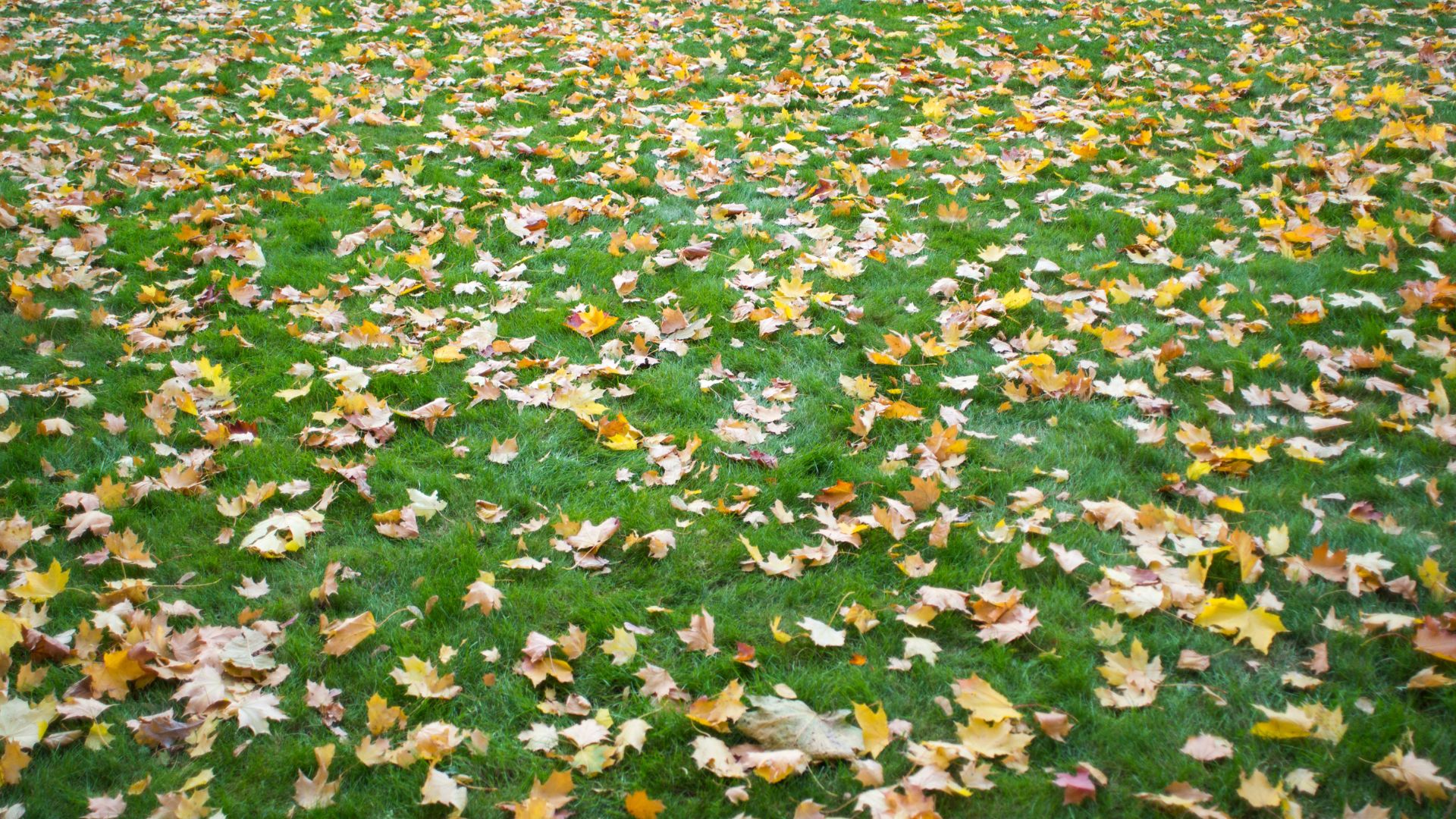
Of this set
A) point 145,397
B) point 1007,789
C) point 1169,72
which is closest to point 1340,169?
point 1169,72

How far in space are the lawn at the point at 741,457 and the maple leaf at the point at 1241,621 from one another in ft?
0.05

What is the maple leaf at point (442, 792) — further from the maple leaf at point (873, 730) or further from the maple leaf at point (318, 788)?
the maple leaf at point (873, 730)

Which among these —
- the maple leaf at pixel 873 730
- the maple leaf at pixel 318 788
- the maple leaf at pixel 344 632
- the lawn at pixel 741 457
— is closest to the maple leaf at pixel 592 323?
the lawn at pixel 741 457

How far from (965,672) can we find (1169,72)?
663cm

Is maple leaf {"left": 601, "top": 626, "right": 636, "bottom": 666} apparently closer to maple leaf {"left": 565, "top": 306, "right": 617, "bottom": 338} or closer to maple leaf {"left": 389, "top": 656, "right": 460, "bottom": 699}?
maple leaf {"left": 389, "top": 656, "right": 460, "bottom": 699}

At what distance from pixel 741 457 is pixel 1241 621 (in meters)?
1.77

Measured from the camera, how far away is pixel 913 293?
4.74m

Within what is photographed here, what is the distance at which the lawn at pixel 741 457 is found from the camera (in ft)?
8.10

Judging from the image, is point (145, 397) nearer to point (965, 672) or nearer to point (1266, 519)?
point (965, 672)

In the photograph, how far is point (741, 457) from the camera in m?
3.63

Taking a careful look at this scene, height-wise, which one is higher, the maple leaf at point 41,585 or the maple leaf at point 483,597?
the maple leaf at point 41,585

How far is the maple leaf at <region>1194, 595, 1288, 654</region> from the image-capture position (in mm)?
2635

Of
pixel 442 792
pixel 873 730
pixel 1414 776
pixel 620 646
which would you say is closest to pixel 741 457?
pixel 620 646

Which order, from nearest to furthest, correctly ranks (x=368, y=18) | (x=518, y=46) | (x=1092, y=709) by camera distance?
1. (x=1092, y=709)
2. (x=518, y=46)
3. (x=368, y=18)
